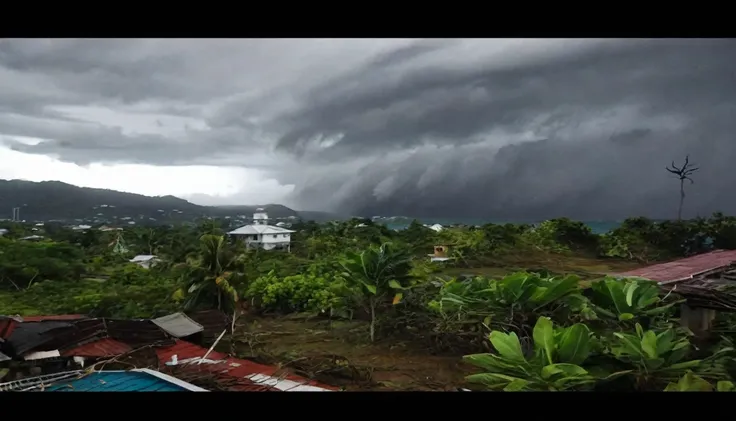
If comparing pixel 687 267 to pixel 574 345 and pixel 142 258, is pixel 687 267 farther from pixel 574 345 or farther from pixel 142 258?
pixel 142 258

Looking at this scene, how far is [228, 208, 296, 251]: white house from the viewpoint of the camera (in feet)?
7.34

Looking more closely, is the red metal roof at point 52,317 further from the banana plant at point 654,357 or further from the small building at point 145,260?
the banana plant at point 654,357

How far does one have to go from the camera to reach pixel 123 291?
218cm

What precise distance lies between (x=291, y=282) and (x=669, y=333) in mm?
1577

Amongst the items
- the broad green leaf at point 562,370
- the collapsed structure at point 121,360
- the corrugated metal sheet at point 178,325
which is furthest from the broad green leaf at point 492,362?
the corrugated metal sheet at point 178,325

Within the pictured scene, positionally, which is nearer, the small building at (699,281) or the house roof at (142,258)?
the small building at (699,281)

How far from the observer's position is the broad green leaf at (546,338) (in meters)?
1.69

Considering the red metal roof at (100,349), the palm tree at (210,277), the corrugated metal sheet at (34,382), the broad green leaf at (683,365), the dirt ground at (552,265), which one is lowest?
the corrugated metal sheet at (34,382)

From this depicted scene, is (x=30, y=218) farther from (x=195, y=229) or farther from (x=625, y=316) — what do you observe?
(x=625, y=316)

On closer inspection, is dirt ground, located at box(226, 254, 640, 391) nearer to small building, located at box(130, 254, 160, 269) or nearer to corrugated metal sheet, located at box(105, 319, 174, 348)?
corrugated metal sheet, located at box(105, 319, 174, 348)

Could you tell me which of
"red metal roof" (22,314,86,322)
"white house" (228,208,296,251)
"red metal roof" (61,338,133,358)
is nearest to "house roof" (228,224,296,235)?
"white house" (228,208,296,251)
